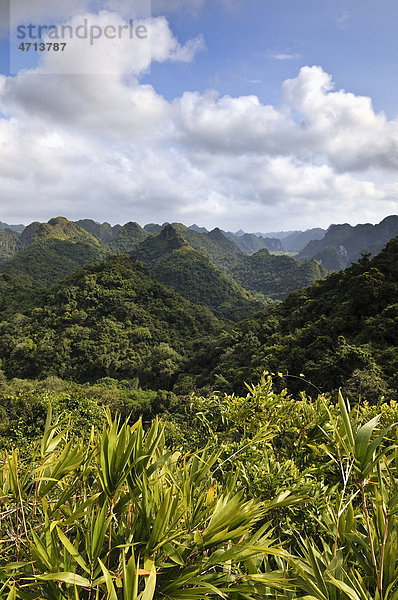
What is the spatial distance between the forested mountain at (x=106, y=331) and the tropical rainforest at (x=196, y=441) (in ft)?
0.53

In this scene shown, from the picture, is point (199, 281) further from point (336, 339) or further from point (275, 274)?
point (336, 339)

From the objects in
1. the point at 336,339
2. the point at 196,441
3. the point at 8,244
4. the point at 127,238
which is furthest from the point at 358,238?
the point at 196,441

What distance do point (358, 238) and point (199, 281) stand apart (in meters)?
86.9

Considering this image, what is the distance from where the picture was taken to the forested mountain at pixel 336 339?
10.3 meters

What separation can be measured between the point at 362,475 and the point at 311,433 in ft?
3.90

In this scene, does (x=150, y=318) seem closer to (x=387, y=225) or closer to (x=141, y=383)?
(x=141, y=383)

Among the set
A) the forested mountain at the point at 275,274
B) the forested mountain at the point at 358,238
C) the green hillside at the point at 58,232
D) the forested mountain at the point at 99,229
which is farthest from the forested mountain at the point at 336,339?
the forested mountain at the point at 99,229

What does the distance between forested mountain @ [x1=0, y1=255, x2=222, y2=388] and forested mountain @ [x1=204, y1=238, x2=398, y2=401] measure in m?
7.32

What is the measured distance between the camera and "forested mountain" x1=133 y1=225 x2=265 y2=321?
50.7 m

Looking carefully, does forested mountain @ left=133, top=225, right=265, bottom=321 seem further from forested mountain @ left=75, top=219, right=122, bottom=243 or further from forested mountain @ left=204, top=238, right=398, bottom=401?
forested mountain @ left=75, top=219, right=122, bottom=243

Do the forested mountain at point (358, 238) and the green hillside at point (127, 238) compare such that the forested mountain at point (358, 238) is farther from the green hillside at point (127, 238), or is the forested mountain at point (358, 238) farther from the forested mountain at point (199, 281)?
the green hillside at point (127, 238)

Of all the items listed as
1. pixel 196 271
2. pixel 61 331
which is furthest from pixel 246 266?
pixel 61 331

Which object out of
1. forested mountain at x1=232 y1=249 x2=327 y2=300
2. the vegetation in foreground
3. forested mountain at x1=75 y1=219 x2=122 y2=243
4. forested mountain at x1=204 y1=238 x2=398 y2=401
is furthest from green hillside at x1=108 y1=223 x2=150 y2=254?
the vegetation in foreground

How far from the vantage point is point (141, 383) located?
2222cm
